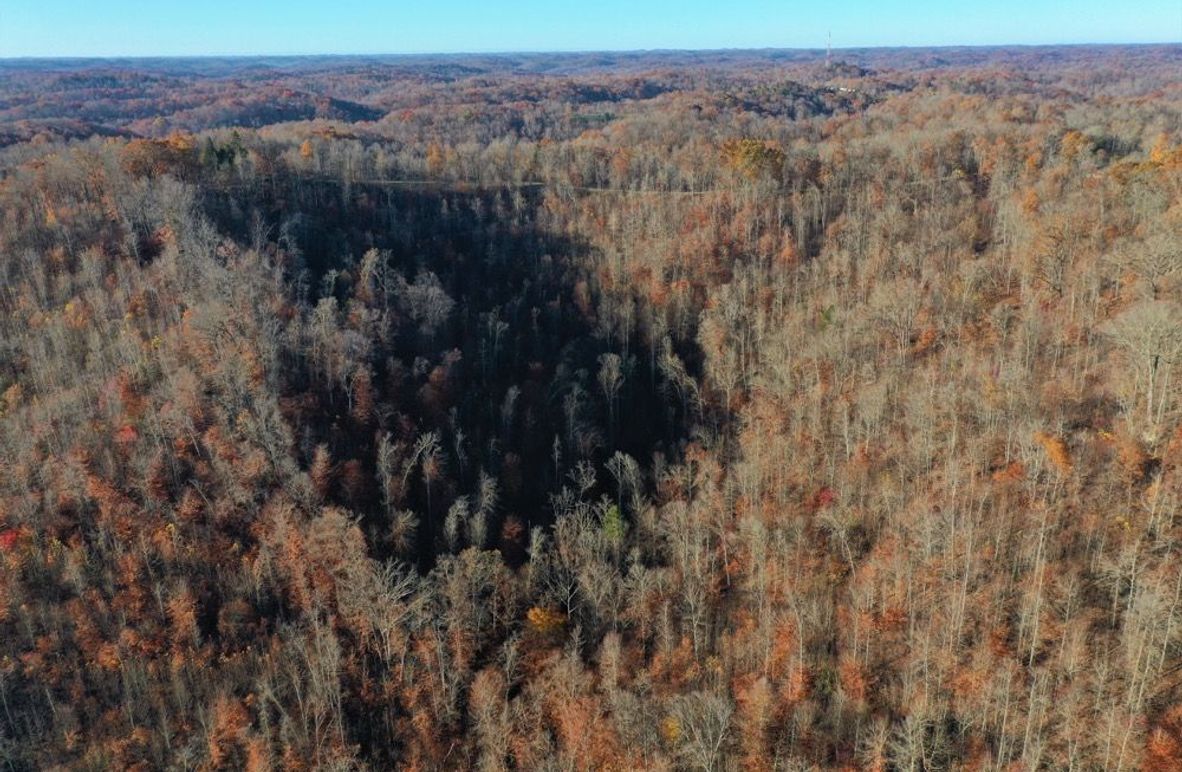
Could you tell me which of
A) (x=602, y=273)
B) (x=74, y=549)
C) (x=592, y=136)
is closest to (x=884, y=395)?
(x=602, y=273)

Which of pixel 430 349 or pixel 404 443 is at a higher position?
pixel 430 349

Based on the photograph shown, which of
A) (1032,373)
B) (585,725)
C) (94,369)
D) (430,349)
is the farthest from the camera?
(430,349)

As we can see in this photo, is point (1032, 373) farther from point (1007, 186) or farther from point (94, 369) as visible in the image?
point (94, 369)

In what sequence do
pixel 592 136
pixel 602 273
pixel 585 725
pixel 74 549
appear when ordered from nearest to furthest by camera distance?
pixel 585 725
pixel 74 549
pixel 602 273
pixel 592 136

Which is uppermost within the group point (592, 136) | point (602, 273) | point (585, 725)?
point (592, 136)

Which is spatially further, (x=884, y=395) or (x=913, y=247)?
(x=913, y=247)

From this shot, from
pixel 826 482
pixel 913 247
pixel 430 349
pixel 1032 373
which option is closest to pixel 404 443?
pixel 430 349
